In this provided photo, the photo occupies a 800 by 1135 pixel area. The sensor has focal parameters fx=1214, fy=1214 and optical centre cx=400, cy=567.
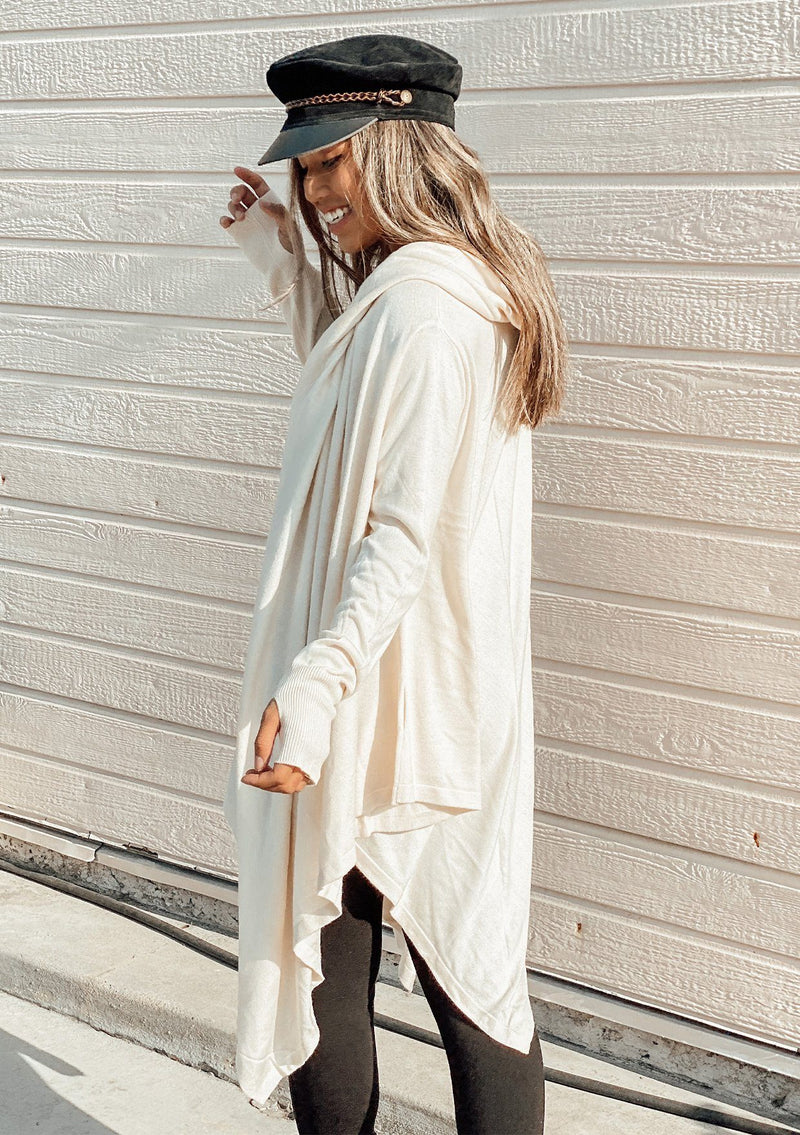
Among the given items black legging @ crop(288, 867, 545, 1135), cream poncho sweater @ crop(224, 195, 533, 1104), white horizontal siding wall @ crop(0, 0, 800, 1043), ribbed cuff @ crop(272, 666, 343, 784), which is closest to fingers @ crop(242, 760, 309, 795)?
ribbed cuff @ crop(272, 666, 343, 784)

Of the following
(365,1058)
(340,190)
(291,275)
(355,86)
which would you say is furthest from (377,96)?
(365,1058)

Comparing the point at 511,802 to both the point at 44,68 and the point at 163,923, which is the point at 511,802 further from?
the point at 44,68

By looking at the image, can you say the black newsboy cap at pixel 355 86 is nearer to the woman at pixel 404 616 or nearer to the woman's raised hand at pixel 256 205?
the woman at pixel 404 616

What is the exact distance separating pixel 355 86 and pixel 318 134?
0.08 m

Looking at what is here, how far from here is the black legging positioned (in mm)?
1642

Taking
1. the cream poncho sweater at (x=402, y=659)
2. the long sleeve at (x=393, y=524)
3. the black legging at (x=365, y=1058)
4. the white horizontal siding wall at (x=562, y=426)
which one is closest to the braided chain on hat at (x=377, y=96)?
the cream poncho sweater at (x=402, y=659)

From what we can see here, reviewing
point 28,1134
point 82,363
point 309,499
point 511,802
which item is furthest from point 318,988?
point 82,363

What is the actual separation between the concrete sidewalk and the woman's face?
65.5 inches

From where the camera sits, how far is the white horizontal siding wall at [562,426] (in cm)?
221

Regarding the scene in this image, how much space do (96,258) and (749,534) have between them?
1.72 meters

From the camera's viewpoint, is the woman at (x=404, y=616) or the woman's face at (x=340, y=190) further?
the woman's face at (x=340, y=190)

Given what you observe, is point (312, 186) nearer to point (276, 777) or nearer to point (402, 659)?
point (402, 659)

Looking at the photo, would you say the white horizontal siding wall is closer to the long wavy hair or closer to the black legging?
the long wavy hair

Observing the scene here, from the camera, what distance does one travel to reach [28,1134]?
2.44m
